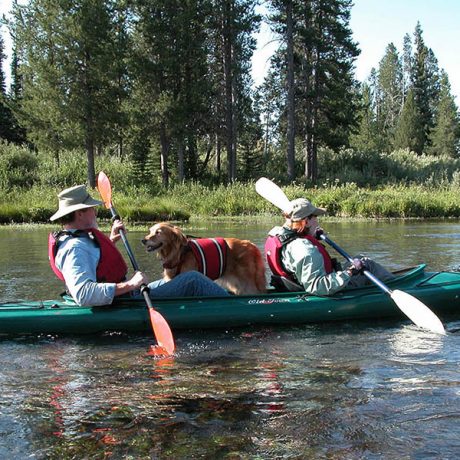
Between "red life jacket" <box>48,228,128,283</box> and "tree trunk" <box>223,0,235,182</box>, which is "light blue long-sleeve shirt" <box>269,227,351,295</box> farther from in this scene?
"tree trunk" <box>223,0,235,182</box>

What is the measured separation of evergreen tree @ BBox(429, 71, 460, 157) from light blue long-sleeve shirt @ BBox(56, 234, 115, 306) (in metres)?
40.9

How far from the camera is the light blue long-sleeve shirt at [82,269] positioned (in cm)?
446

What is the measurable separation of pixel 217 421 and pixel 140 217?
39.8 ft

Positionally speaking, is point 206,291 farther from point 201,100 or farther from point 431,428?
point 201,100

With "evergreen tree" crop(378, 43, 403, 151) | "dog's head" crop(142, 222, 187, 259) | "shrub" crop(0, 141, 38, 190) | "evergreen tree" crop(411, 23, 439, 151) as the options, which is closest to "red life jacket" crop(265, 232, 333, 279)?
"dog's head" crop(142, 222, 187, 259)

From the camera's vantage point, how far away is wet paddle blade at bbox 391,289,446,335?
481 centimetres

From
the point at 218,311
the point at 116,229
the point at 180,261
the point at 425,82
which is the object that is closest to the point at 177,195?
the point at 180,261

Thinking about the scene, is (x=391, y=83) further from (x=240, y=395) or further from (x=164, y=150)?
(x=240, y=395)

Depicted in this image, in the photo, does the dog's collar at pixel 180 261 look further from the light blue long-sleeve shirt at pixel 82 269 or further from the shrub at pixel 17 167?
the shrub at pixel 17 167

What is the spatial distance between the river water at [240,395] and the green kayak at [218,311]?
0.32 feet

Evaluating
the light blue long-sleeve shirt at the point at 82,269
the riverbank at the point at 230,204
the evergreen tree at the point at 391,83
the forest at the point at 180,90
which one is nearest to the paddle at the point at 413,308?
the light blue long-sleeve shirt at the point at 82,269

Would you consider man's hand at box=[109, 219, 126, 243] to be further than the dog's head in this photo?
No

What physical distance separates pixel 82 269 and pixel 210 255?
1315 millimetres

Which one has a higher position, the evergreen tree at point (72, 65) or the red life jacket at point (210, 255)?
the evergreen tree at point (72, 65)
